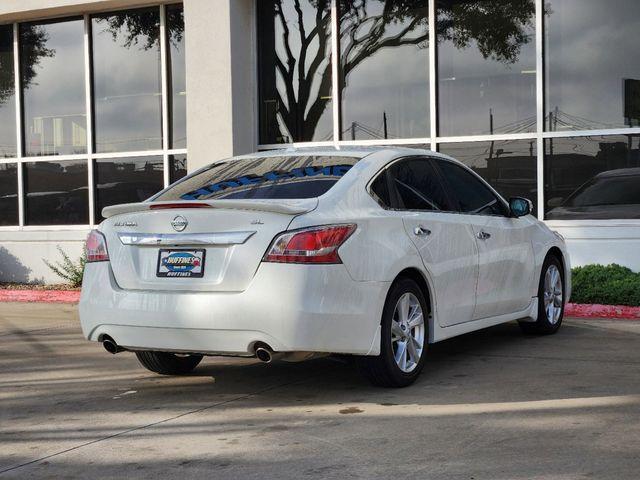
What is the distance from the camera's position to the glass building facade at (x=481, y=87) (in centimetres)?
1246

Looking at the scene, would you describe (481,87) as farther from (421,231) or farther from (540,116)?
(421,231)

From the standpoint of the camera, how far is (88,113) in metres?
15.5

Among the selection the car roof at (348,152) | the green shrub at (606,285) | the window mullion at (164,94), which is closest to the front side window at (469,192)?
the car roof at (348,152)

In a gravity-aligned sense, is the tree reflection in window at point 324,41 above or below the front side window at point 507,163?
above

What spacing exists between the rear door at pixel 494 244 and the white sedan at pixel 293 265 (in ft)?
0.29

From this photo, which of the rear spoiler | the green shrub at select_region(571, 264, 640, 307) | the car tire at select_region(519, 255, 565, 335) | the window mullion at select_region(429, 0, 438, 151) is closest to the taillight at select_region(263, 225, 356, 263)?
the rear spoiler

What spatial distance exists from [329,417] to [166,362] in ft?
6.21

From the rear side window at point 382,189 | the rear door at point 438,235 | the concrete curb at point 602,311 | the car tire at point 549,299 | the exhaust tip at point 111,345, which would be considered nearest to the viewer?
the exhaust tip at point 111,345

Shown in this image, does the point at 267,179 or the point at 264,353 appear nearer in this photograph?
the point at 264,353

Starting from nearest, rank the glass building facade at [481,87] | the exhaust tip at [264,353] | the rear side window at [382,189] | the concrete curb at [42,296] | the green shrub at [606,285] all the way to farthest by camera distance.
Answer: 1. the exhaust tip at [264,353]
2. the rear side window at [382,189]
3. the green shrub at [606,285]
4. the glass building facade at [481,87]
5. the concrete curb at [42,296]

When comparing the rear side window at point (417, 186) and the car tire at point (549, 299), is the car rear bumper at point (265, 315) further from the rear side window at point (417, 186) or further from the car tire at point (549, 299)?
the car tire at point (549, 299)

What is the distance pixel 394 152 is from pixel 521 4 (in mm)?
6521

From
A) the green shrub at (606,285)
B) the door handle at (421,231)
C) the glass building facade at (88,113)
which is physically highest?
the glass building facade at (88,113)

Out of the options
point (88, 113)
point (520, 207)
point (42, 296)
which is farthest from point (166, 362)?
point (88, 113)
